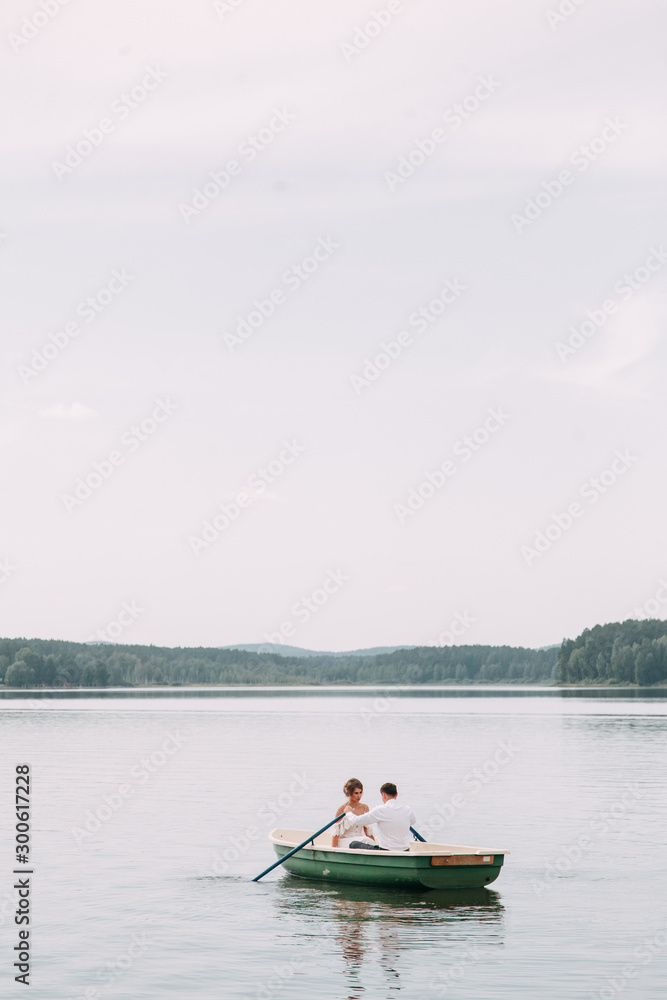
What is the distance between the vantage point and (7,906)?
79.5 ft

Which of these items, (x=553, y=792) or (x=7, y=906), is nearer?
(x=7, y=906)

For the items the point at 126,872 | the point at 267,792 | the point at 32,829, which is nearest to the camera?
the point at 126,872

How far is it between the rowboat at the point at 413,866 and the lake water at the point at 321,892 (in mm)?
358

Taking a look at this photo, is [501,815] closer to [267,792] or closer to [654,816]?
[654,816]

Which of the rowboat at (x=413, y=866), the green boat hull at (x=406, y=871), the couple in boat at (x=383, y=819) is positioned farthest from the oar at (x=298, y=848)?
the green boat hull at (x=406, y=871)

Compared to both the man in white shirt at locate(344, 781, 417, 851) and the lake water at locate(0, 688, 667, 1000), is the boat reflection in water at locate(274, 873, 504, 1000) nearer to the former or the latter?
the lake water at locate(0, 688, 667, 1000)

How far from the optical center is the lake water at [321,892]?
19062 mm

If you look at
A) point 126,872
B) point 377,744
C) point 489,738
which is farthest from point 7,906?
point 489,738

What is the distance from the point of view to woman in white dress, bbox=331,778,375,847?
25.2 meters

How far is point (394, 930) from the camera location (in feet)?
72.3

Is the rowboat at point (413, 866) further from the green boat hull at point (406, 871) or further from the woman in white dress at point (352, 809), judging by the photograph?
the woman in white dress at point (352, 809)

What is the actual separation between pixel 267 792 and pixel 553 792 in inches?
428

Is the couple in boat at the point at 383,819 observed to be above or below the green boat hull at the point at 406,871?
above

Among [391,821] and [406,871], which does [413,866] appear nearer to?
[406,871]
